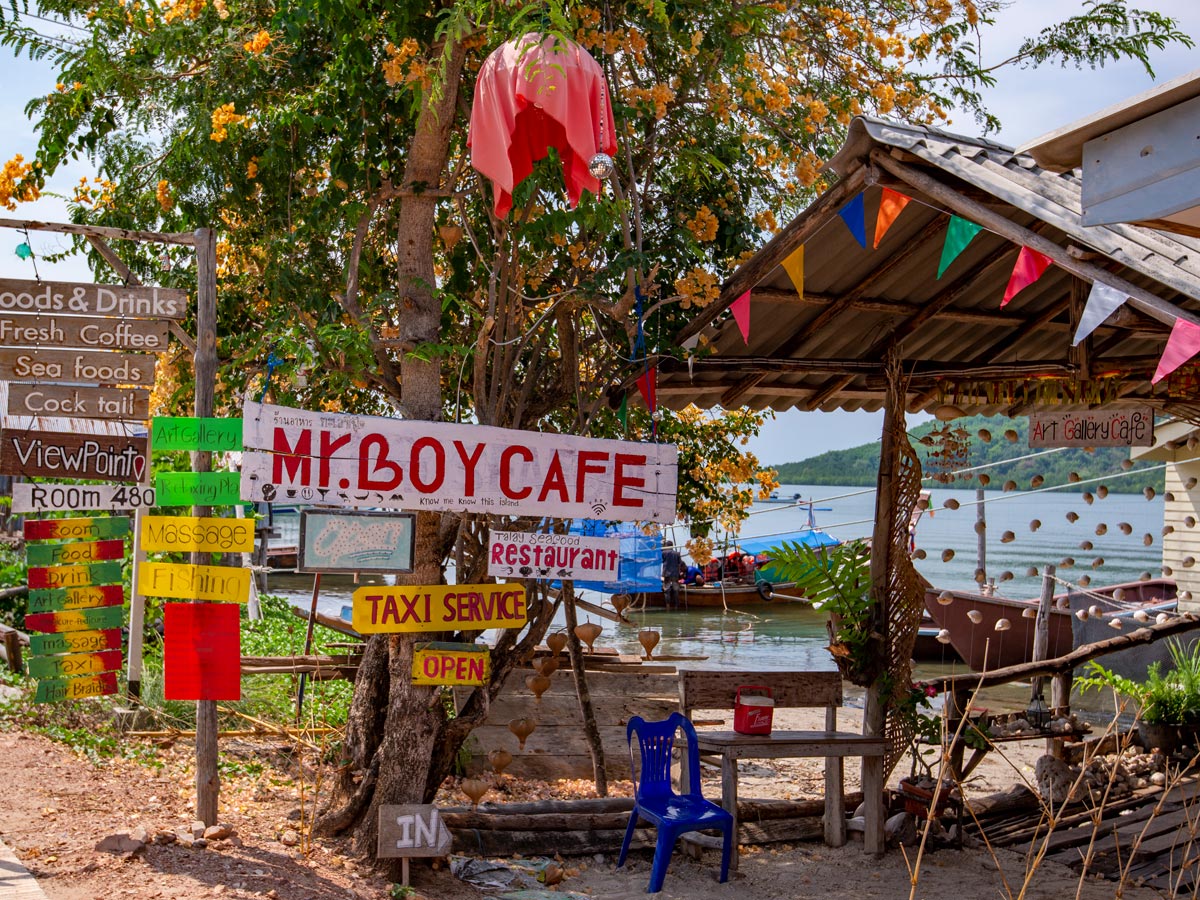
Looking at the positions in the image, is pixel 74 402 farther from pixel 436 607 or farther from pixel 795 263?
pixel 795 263

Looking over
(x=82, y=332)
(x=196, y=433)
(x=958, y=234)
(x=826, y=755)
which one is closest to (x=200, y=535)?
(x=196, y=433)

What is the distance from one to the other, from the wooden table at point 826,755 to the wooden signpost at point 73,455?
12.0ft

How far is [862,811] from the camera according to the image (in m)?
7.46

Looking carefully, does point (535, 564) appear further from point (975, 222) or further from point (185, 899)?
point (975, 222)

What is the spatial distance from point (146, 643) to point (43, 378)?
546cm

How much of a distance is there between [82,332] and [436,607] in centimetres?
242

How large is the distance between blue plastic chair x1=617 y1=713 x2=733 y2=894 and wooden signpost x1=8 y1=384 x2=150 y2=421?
3.34 meters

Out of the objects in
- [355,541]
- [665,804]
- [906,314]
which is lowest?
[665,804]

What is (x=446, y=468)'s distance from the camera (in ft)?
19.6

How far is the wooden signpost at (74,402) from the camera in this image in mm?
6059

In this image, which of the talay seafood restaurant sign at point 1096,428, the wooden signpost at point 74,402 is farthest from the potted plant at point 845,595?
the wooden signpost at point 74,402

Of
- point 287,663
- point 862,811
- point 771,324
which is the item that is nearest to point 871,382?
point 771,324

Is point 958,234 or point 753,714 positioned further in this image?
point 753,714

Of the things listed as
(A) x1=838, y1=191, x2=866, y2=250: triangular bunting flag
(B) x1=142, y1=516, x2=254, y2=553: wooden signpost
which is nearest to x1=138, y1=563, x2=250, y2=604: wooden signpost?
(B) x1=142, y1=516, x2=254, y2=553: wooden signpost
